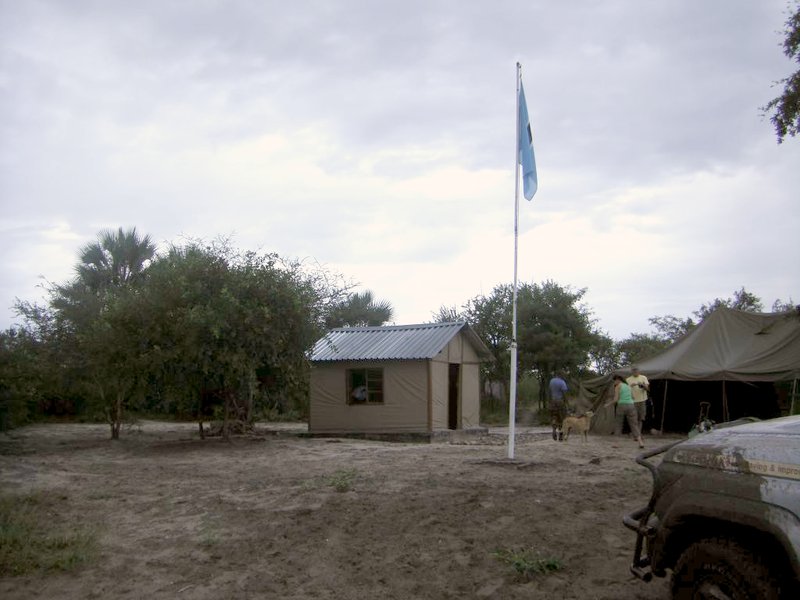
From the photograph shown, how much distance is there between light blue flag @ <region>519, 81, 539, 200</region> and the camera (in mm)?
12172

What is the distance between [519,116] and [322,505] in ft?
23.8

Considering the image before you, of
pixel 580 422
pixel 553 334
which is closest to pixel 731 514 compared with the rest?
pixel 580 422

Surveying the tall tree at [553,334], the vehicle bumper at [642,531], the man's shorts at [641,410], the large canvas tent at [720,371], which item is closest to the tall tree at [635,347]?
the tall tree at [553,334]

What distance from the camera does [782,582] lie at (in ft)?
12.0

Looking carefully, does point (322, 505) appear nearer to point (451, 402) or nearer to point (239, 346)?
point (239, 346)

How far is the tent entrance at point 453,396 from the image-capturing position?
22891 mm

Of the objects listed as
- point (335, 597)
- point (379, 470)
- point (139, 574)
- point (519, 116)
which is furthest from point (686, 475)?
point (519, 116)

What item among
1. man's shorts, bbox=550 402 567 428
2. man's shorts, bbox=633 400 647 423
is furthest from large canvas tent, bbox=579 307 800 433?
man's shorts, bbox=550 402 567 428

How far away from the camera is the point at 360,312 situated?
131 feet

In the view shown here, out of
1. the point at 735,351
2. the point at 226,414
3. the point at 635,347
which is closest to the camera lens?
the point at 226,414

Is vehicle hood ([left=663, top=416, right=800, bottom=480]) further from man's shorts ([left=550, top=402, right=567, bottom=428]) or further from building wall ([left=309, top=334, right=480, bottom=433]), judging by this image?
building wall ([left=309, top=334, right=480, bottom=433])

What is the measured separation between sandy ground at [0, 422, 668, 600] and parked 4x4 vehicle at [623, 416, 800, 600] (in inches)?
55.4

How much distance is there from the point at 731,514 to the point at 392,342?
62.0 ft

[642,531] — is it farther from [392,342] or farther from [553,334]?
[553,334]
